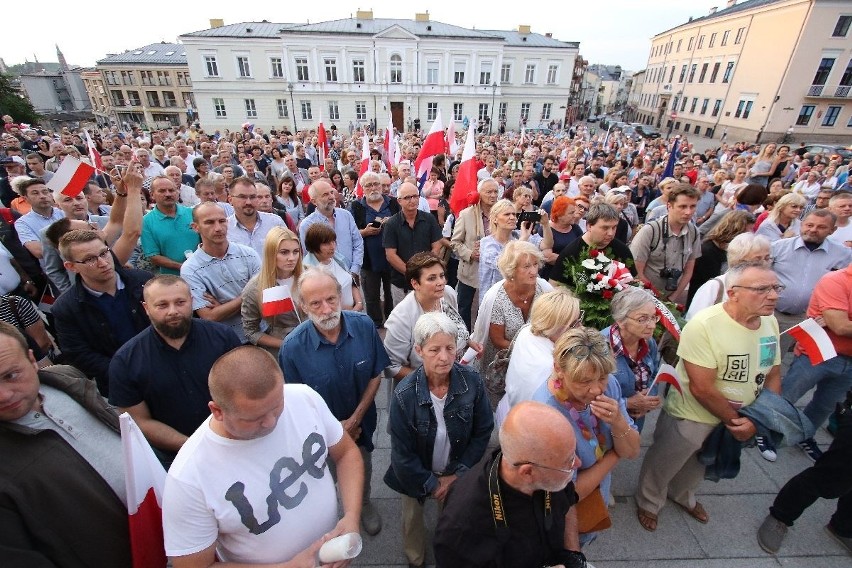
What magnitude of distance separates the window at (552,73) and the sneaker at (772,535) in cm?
4716

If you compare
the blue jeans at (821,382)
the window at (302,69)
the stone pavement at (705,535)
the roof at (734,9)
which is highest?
the roof at (734,9)

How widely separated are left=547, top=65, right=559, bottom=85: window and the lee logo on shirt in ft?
158

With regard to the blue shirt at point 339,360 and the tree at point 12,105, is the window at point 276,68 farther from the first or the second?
the blue shirt at point 339,360

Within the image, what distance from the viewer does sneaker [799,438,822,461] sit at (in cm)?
328

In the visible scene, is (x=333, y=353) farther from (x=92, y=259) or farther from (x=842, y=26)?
(x=842, y=26)

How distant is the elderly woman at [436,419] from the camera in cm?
227

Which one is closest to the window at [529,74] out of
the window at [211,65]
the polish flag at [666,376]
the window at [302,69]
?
the window at [302,69]

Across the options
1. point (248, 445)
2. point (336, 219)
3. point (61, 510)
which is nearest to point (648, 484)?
point (248, 445)

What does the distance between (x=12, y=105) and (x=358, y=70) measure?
30.9m

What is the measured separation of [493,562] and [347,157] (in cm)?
975

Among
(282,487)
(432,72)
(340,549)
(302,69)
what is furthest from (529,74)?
(340,549)

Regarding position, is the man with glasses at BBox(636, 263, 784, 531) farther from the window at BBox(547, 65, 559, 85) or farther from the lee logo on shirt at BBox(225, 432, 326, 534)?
the window at BBox(547, 65, 559, 85)

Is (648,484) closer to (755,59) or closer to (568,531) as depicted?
(568,531)

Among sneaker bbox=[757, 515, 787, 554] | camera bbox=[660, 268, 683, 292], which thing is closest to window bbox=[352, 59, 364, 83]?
camera bbox=[660, 268, 683, 292]
